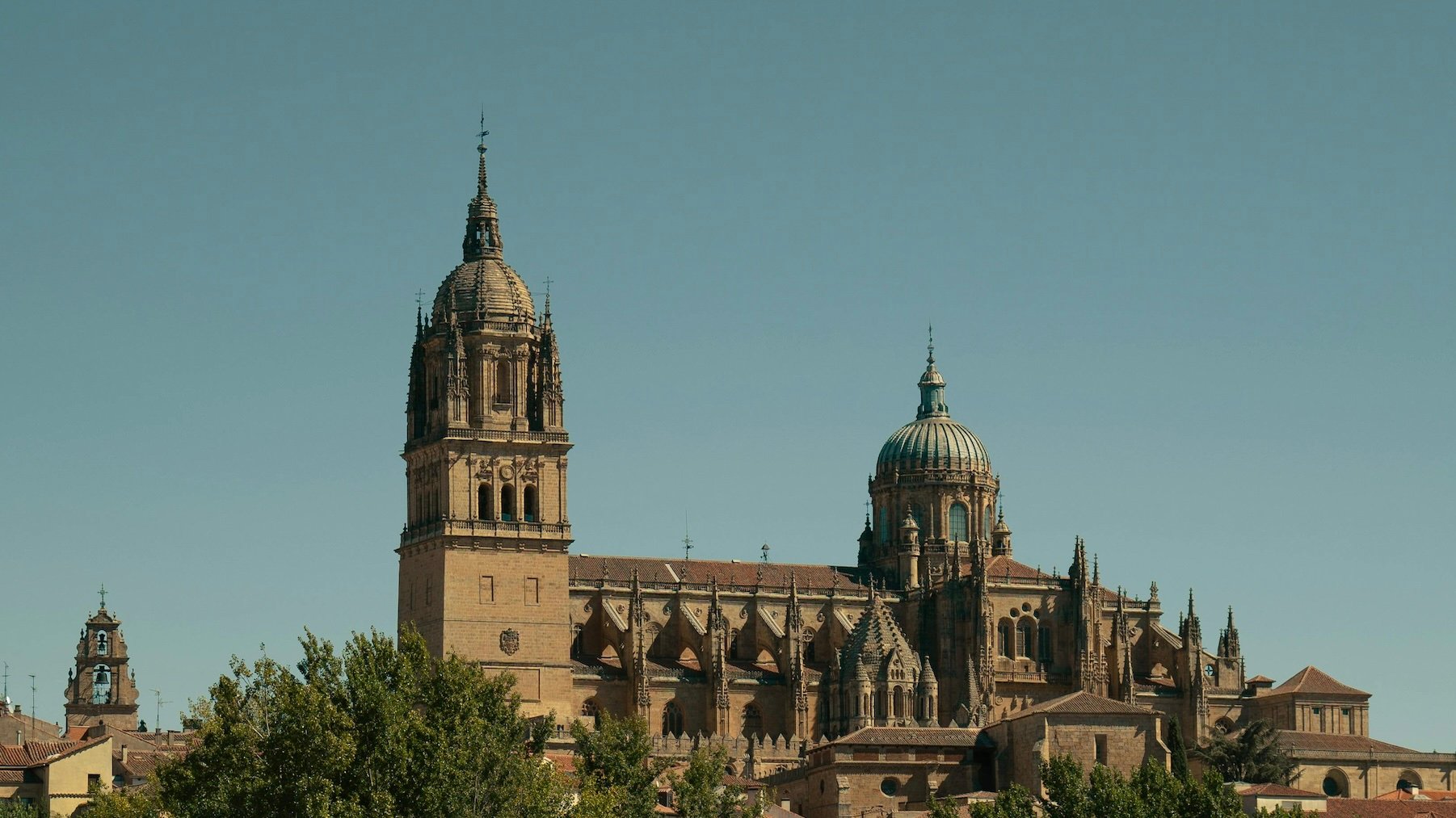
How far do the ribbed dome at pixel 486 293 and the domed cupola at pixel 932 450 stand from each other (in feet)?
100

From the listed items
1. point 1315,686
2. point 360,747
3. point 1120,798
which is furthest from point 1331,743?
point 360,747

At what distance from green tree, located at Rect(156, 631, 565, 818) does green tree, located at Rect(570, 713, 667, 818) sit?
10.3 m

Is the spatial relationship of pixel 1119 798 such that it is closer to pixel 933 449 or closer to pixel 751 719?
pixel 751 719

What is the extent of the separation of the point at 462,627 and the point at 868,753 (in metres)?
21.4

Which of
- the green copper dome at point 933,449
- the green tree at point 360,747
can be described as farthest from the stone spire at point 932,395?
the green tree at point 360,747

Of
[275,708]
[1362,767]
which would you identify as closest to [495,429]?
[1362,767]

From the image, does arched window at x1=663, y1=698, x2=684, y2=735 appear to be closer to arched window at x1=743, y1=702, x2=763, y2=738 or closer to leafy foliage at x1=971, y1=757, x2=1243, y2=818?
arched window at x1=743, y1=702, x2=763, y2=738

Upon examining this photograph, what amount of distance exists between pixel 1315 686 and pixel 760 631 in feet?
90.7

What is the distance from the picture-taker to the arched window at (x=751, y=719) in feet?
476

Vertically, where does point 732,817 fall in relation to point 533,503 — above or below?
below

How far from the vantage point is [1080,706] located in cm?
12325

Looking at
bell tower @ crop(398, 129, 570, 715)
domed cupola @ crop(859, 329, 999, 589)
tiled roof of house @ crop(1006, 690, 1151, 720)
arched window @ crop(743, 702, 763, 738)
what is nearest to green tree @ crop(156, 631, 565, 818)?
tiled roof of house @ crop(1006, 690, 1151, 720)

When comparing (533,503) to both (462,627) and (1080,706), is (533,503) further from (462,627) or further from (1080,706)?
(1080,706)

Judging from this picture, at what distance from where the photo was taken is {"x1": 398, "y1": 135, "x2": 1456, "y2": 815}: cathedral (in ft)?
450
